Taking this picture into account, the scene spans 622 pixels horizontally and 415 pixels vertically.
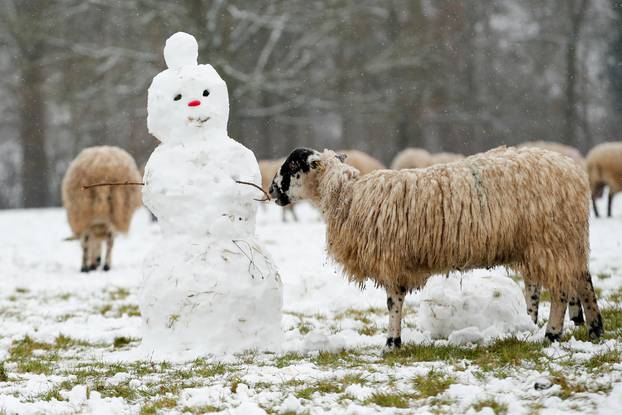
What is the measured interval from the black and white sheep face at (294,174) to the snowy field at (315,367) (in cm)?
120

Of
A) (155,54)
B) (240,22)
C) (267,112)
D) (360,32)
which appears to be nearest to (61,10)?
(155,54)

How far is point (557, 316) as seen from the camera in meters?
5.93

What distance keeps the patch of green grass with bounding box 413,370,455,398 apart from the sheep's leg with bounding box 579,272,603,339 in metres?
1.79

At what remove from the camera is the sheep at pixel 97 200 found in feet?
39.2

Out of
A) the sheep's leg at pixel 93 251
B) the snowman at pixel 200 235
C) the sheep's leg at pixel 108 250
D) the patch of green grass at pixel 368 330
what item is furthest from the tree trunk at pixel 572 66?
the snowman at pixel 200 235

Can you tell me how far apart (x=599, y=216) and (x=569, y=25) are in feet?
49.0

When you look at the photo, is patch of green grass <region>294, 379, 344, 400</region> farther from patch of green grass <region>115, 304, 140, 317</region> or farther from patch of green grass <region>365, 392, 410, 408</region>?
patch of green grass <region>115, 304, 140, 317</region>

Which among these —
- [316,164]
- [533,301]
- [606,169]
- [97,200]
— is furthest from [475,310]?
[606,169]

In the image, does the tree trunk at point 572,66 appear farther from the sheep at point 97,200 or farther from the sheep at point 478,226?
the sheep at point 478,226

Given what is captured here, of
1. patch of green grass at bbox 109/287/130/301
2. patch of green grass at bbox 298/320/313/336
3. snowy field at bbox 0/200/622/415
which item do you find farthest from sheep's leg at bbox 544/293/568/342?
patch of green grass at bbox 109/287/130/301

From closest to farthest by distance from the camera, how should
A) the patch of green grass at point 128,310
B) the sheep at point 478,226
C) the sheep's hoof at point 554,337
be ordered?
the sheep at point 478,226 → the sheep's hoof at point 554,337 → the patch of green grass at point 128,310

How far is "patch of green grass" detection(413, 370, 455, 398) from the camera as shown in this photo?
14.7ft

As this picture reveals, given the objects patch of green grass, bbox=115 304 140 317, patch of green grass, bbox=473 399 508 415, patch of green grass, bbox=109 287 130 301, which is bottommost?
patch of green grass, bbox=115 304 140 317

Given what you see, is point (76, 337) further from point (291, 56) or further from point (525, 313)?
point (291, 56)
